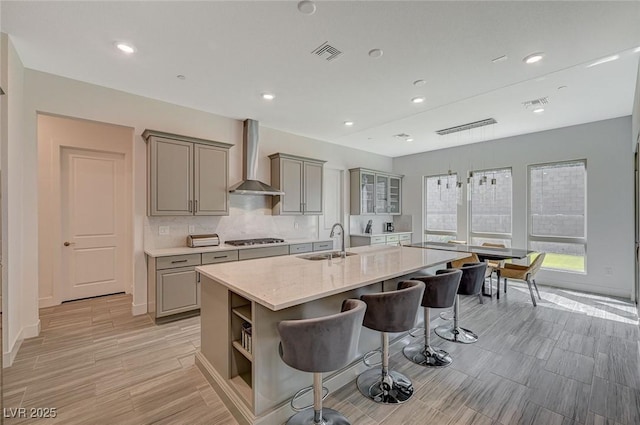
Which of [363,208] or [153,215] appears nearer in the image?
[153,215]

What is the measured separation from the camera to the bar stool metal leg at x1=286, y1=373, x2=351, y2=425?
1.70 meters

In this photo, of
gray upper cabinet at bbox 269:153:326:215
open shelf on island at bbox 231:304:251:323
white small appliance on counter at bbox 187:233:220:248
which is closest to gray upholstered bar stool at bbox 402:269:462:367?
open shelf on island at bbox 231:304:251:323

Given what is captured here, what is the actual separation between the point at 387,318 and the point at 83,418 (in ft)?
7.08

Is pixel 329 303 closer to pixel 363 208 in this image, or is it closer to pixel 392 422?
pixel 392 422

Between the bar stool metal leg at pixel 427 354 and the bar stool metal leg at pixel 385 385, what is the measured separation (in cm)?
35

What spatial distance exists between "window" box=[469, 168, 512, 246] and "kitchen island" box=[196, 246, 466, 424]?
13.4ft

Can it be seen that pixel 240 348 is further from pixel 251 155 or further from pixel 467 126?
pixel 467 126

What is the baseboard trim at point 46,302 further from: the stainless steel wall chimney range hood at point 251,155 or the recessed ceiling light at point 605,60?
the recessed ceiling light at point 605,60

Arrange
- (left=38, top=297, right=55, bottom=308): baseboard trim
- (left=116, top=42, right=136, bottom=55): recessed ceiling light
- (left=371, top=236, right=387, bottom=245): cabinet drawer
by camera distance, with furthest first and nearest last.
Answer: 1. (left=371, top=236, right=387, bottom=245): cabinet drawer
2. (left=38, top=297, right=55, bottom=308): baseboard trim
3. (left=116, top=42, right=136, bottom=55): recessed ceiling light

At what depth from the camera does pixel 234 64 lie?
9.41 ft

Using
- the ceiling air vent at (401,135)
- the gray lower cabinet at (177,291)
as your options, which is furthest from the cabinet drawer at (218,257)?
the ceiling air vent at (401,135)

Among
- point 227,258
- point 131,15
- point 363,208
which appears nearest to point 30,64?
point 131,15

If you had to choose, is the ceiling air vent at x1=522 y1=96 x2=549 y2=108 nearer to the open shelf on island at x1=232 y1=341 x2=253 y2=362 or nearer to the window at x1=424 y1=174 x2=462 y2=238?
the window at x1=424 y1=174 x2=462 y2=238

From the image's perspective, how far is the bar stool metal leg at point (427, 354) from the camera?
8.29ft
